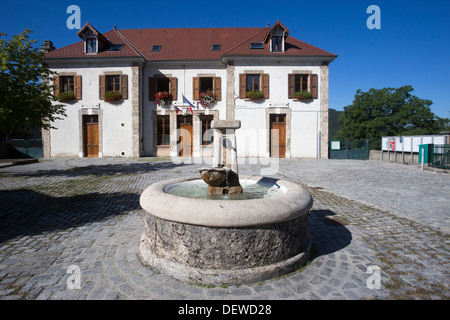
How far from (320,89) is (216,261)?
54.9 feet

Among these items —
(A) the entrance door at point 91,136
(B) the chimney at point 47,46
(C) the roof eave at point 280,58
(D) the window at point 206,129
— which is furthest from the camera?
(B) the chimney at point 47,46

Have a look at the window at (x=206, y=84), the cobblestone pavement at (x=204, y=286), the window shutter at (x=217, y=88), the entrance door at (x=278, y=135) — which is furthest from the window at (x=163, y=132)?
the cobblestone pavement at (x=204, y=286)

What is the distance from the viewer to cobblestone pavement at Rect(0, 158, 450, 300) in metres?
2.34

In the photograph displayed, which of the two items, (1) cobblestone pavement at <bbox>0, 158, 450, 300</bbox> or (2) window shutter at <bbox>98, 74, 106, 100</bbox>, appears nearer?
(1) cobblestone pavement at <bbox>0, 158, 450, 300</bbox>

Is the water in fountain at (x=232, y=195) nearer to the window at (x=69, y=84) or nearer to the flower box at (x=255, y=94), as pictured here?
the flower box at (x=255, y=94)

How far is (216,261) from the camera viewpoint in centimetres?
247

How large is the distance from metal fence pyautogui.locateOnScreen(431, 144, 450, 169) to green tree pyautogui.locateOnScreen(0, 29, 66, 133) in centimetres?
1770

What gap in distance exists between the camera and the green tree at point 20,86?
8.50 metres

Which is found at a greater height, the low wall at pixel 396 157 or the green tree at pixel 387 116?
the green tree at pixel 387 116

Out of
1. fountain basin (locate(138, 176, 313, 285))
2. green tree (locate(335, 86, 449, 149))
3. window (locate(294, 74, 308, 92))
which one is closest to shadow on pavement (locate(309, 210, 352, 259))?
fountain basin (locate(138, 176, 313, 285))

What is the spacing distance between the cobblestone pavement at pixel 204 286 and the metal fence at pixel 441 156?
6.94 metres

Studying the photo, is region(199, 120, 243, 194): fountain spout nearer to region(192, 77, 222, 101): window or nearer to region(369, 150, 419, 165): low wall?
region(192, 77, 222, 101): window
